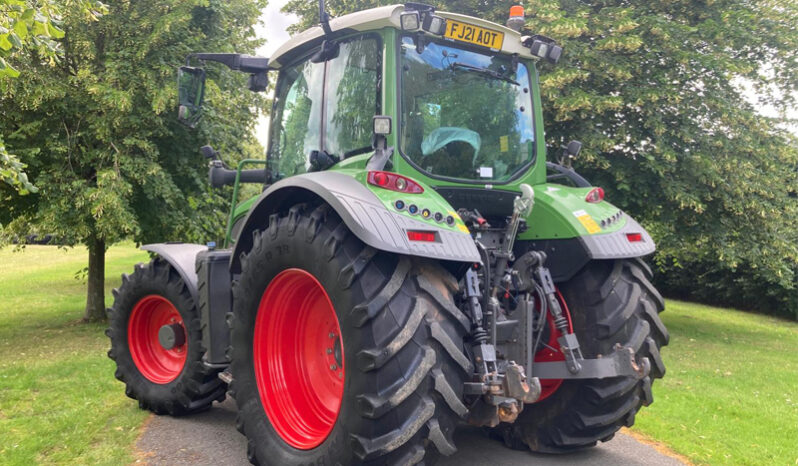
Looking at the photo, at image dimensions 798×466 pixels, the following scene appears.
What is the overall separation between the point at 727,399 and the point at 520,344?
433cm

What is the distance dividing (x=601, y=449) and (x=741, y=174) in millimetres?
7969

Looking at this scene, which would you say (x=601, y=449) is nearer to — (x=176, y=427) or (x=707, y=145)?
(x=176, y=427)

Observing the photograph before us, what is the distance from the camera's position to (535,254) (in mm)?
3584

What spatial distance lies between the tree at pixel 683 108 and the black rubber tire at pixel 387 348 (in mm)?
7140

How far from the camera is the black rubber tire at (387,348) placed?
273 centimetres

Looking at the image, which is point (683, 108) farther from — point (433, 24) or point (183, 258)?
point (183, 258)

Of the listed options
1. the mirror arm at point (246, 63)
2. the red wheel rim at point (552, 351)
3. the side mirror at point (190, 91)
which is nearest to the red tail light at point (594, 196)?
the red wheel rim at point (552, 351)

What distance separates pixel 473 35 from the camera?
387cm

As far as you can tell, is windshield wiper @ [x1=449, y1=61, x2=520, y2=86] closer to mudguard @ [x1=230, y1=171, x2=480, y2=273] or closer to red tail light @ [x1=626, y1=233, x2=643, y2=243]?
mudguard @ [x1=230, y1=171, x2=480, y2=273]

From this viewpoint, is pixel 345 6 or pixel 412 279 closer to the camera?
pixel 412 279

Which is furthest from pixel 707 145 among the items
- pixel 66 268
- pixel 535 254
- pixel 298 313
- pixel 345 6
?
pixel 66 268

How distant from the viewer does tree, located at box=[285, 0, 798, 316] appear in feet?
32.1

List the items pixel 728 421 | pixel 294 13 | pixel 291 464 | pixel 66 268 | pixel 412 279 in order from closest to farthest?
pixel 412 279 < pixel 291 464 < pixel 728 421 < pixel 294 13 < pixel 66 268

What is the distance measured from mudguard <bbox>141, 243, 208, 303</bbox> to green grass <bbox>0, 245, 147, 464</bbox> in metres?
1.15
